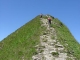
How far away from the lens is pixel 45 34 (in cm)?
5022

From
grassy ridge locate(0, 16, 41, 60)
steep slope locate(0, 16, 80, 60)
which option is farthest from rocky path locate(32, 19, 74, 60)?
grassy ridge locate(0, 16, 41, 60)

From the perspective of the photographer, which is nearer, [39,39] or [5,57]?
[5,57]

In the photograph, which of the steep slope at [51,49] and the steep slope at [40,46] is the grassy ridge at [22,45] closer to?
the steep slope at [40,46]

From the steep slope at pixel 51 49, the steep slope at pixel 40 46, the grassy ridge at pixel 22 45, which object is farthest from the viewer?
the grassy ridge at pixel 22 45

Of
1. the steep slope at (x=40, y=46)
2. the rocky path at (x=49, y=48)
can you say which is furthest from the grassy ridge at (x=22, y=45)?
the rocky path at (x=49, y=48)

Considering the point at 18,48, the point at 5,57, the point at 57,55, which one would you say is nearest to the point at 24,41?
the point at 18,48

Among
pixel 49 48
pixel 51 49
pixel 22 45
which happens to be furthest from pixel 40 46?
pixel 22 45

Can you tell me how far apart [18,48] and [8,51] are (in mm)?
2369

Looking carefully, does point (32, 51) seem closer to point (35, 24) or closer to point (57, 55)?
point (57, 55)

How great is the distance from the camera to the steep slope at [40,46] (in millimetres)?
41281

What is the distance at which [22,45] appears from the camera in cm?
4697

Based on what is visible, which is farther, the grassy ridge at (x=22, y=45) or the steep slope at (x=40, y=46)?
the grassy ridge at (x=22, y=45)

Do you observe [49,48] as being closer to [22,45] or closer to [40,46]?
[40,46]

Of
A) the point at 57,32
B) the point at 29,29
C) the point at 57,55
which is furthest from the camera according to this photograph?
the point at 29,29
